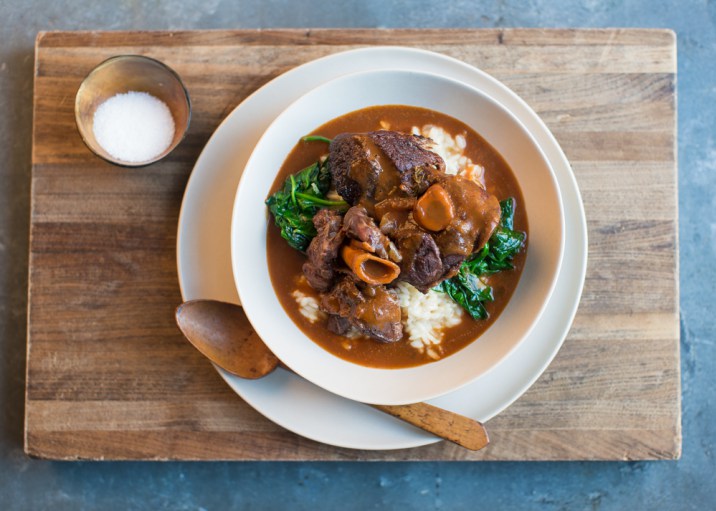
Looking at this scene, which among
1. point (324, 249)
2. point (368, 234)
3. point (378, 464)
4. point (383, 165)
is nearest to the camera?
point (368, 234)

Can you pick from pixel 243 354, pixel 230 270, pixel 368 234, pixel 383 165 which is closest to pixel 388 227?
pixel 368 234

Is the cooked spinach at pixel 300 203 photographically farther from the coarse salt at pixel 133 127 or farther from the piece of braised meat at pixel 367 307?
the coarse salt at pixel 133 127

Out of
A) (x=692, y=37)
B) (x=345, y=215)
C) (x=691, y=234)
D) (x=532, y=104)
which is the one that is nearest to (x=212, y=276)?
(x=345, y=215)

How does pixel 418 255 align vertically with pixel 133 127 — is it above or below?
below

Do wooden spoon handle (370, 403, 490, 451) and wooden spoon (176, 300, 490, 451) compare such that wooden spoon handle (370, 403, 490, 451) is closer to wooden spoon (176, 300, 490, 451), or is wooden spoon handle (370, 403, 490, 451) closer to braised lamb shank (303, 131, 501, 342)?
wooden spoon (176, 300, 490, 451)

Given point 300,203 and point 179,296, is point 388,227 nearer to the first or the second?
point 300,203

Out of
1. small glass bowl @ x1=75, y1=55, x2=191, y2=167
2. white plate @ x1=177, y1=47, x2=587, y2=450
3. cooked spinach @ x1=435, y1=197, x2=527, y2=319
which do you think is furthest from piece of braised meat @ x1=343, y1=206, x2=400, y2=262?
small glass bowl @ x1=75, y1=55, x2=191, y2=167

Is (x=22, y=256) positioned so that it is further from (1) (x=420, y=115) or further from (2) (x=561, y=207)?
(2) (x=561, y=207)
